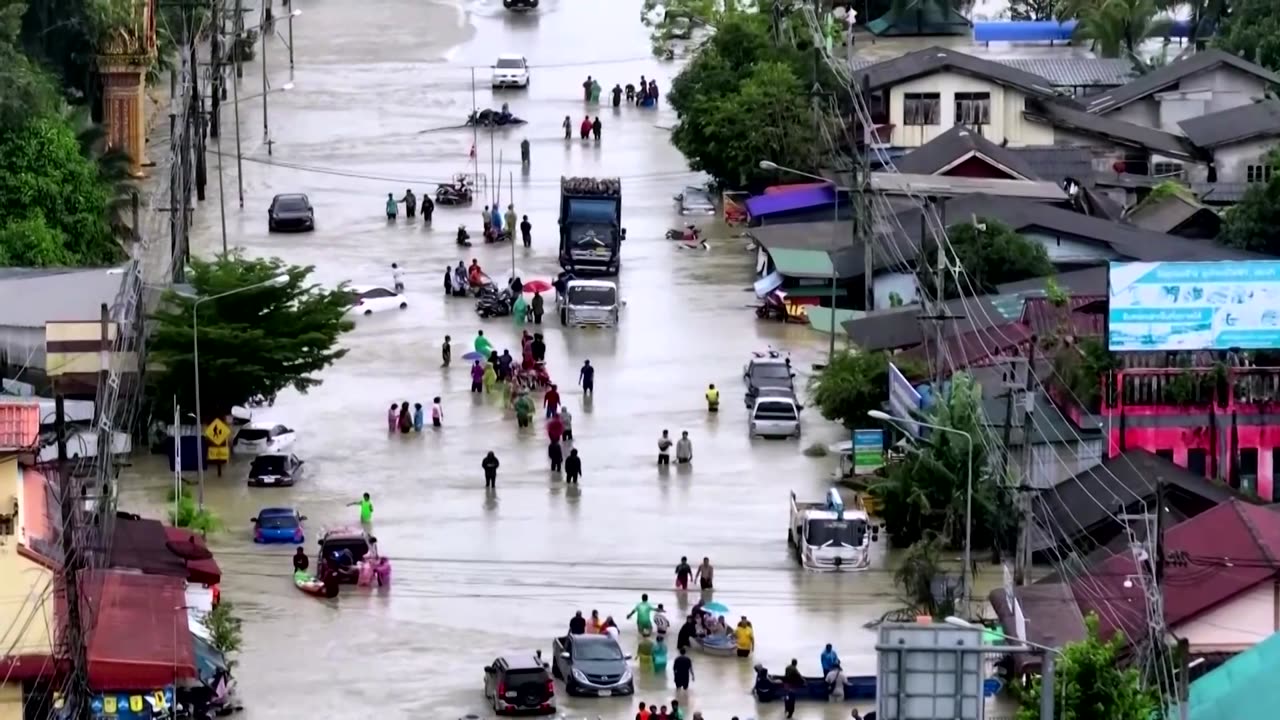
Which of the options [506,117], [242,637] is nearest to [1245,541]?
[242,637]

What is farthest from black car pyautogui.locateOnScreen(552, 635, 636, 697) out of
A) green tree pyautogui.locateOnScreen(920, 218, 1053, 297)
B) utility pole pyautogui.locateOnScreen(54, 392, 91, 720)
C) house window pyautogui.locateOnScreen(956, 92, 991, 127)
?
house window pyautogui.locateOnScreen(956, 92, 991, 127)

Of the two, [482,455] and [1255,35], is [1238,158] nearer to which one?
[1255,35]

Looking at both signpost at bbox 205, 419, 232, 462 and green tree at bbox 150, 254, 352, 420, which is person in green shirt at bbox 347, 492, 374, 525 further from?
green tree at bbox 150, 254, 352, 420

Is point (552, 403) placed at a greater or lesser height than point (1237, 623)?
greater

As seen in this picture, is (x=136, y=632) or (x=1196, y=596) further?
(x=1196, y=596)

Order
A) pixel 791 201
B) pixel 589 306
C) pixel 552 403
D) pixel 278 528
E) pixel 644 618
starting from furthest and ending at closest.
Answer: pixel 791 201
pixel 589 306
pixel 552 403
pixel 278 528
pixel 644 618

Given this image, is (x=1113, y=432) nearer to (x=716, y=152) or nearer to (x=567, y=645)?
(x=567, y=645)

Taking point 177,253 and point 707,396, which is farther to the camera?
point 177,253

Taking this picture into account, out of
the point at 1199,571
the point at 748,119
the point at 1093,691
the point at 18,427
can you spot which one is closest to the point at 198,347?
the point at 18,427
